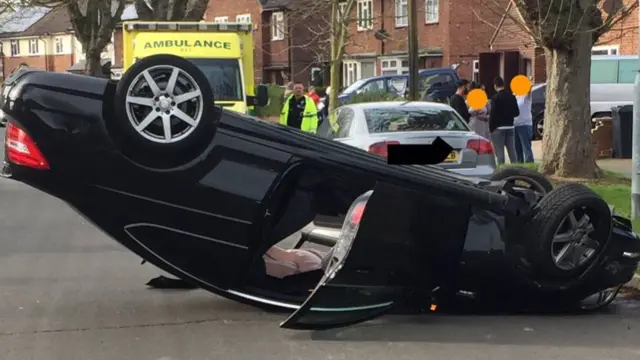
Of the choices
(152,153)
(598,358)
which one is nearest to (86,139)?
(152,153)

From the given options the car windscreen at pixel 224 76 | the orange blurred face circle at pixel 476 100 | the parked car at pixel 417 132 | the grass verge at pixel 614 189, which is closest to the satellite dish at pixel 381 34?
the orange blurred face circle at pixel 476 100

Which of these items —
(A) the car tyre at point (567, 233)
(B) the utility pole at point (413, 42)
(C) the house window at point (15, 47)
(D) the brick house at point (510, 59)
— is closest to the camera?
(A) the car tyre at point (567, 233)

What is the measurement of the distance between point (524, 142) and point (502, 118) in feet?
3.33

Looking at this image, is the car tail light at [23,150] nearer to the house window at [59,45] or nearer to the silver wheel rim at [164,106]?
the silver wheel rim at [164,106]

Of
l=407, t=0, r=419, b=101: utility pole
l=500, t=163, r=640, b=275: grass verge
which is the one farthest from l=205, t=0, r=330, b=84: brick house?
l=500, t=163, r=640, b=275: grass verge

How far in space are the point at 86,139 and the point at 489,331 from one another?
299 centimetres

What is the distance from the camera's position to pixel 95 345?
619cm

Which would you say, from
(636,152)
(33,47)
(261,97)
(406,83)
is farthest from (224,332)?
(33,47)

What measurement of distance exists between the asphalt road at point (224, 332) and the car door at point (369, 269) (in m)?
0.21

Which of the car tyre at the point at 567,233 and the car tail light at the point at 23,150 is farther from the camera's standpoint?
the car tyre at the point at 567,233

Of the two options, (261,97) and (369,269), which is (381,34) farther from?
(369,269)

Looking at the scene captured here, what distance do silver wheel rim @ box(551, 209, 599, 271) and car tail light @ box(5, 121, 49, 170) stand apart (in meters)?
3.49

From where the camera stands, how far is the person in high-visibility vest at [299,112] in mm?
18688

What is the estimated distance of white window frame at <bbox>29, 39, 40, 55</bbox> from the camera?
89812 mm
